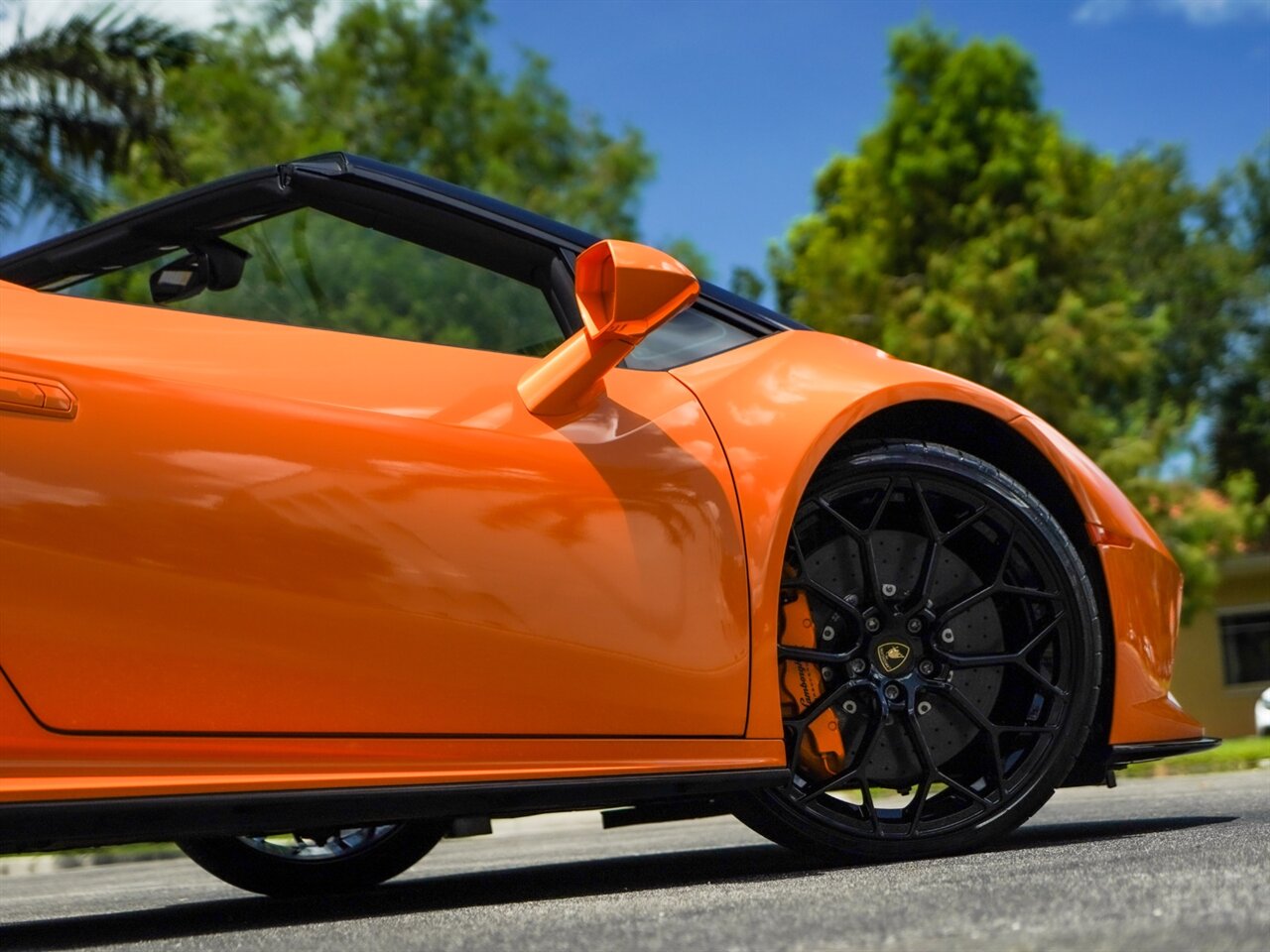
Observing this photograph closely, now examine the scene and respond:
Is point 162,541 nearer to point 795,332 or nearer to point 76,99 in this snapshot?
point 795,332

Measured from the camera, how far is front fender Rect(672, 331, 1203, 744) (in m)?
2.67

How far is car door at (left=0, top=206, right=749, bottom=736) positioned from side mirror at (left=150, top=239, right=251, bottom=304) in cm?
28

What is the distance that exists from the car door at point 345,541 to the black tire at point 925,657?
0.22m

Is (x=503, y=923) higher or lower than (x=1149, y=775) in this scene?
higher

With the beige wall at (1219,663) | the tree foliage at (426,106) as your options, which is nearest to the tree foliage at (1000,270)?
the beige wall at (1219,663)

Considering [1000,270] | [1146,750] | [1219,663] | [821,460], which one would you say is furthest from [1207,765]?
[1219,663]

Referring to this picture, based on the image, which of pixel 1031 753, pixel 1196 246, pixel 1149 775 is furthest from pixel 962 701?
pixel 1196 246

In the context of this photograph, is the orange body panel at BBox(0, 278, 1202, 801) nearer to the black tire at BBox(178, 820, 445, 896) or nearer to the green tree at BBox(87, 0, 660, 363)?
the black tire at BBox(178, 820, 445, 896)

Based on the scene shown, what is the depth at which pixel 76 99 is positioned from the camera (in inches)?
677

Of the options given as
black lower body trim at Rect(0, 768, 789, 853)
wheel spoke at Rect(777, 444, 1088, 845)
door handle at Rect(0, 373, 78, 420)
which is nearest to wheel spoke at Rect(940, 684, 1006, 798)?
wheel spoke at Rect(777, 444, 1088, 845)

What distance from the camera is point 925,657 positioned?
278 cm

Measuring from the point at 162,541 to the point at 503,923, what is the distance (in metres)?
0.75

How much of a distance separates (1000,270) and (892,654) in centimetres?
2074

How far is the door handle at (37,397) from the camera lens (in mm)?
2201
